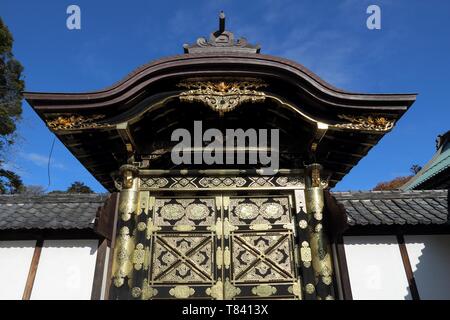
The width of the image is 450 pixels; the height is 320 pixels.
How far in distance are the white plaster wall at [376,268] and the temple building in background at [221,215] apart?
0.06ft

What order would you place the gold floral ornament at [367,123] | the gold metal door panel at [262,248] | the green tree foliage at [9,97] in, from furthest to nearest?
the green tree foliage at [9,97], the gold floral ornament at [367,123], the gold metal door panel at [262,248]

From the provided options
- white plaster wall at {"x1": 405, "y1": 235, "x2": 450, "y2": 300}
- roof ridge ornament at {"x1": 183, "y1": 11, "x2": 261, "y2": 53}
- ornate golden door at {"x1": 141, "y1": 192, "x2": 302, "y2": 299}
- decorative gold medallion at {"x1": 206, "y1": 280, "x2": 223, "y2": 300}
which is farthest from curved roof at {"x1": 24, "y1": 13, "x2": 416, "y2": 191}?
decorative gold medallion at {"x1": 206, "y1": 280, "x2": 223, "y2": 300}

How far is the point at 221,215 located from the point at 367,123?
10.7ft

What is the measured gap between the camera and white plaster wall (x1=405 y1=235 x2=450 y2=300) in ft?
20.4

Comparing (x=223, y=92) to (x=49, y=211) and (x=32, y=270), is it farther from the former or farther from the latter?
(x=32, y=270)

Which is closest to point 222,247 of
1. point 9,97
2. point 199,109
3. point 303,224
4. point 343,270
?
point 303,224

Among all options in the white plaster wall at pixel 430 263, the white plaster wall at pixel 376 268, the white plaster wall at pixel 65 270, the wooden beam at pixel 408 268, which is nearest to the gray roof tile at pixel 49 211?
the white plaster wall at pixel 65 270

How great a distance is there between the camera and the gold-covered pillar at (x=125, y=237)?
600 cm

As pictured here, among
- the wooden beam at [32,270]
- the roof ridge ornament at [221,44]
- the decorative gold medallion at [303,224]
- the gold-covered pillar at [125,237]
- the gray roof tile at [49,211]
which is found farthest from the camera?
the roof ridge ornament at [221,44]

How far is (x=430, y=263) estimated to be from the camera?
6.41 m

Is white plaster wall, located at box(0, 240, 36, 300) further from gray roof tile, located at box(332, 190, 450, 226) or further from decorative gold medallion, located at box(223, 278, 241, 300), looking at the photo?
gray roof tile, located at box(332, 190, 450, 226)

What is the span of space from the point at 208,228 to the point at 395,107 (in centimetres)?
413

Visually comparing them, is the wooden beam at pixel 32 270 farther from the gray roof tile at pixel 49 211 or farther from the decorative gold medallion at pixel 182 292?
the decorative gold medallion at pixel 182 292

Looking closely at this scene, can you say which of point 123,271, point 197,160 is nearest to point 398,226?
point 197,160
